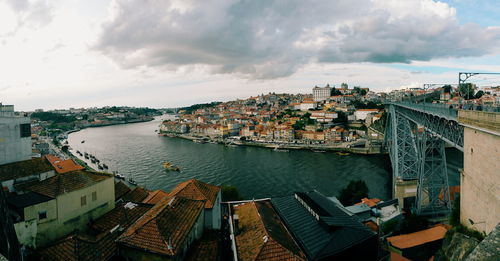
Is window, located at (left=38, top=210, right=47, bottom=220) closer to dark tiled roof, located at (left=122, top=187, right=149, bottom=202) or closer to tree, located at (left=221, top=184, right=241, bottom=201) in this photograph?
dark tiled roof, located at (left=122, top=187, right=149, bottom=202)

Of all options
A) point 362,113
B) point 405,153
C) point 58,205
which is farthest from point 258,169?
point 362,113

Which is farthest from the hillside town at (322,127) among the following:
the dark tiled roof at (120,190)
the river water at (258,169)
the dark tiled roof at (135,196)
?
the dark tiled roof at (120,190)

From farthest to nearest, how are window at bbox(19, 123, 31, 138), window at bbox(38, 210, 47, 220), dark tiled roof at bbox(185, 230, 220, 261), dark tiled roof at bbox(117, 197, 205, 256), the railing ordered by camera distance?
window at bbox(19, 123, 31, 138), window at bbox(38, 210, 47, 220), dark tiled roof at bbox(185, 230, 220, 261), the railing, dark tiled roof at bbox(117, 197, 205, 256)

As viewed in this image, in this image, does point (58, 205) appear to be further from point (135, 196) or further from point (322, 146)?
point (322, 146)

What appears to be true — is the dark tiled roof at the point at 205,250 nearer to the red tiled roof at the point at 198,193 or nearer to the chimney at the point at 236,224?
the chimney at the point at 236,224

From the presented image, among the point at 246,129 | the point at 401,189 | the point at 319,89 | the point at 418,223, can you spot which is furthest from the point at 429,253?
the point at 319,89

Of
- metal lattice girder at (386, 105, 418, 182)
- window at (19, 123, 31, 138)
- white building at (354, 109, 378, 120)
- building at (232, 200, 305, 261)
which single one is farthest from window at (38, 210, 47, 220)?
white building at (354, 109, 378, 120)
